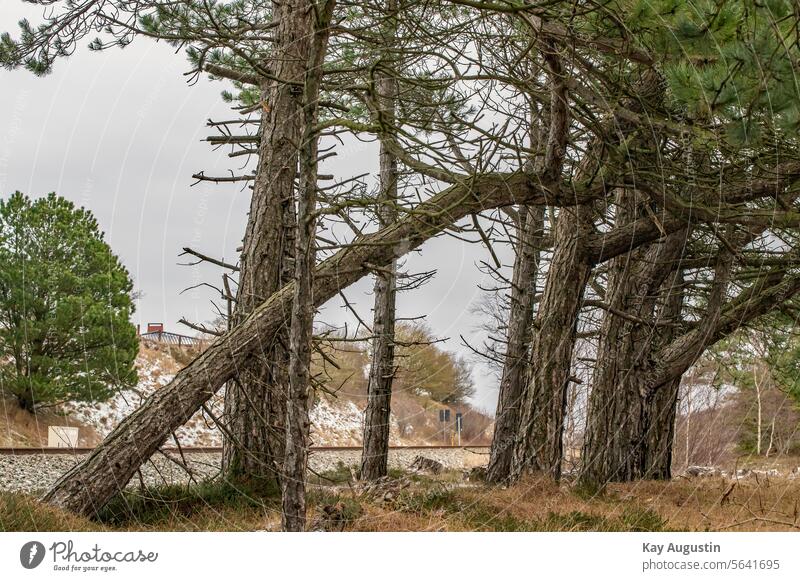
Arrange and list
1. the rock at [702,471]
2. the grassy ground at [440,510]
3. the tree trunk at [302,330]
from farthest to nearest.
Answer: the rock at [702,471] < the grassy ground at [440,510] < the tree trunk at [302,330]

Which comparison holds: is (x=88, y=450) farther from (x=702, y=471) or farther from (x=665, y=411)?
(x=702, y=471)

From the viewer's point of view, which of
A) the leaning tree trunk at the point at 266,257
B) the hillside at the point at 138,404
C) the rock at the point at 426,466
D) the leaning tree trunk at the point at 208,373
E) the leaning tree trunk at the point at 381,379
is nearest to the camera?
the leaning tree trunk at the point at 208,373

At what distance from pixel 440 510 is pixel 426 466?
659cm

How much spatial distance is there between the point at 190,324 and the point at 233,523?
1.81m

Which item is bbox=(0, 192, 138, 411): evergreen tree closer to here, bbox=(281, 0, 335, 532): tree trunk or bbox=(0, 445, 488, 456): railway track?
bbox=(0, 445, 488, 456): railway track

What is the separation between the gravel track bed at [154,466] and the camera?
731 centimetres

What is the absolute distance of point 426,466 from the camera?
12047 millimetres

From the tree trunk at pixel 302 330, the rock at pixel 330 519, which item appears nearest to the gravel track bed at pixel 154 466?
the rock at pixel 330 519

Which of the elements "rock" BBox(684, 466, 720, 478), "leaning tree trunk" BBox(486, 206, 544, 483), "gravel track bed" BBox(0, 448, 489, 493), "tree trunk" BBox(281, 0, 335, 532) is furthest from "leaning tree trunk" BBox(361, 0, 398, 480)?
"tree trunk" BBox(281, 0, 335, 532)

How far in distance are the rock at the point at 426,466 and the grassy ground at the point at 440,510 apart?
433 centimetres

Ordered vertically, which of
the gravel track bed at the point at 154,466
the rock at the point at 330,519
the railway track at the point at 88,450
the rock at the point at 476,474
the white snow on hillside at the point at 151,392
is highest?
the white snow on hillside at the point at 151,392

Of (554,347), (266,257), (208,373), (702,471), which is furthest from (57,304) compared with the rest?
(702,471)

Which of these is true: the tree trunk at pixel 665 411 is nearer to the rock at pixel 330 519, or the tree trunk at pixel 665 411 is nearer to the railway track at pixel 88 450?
the railway track at pixel 88 450
